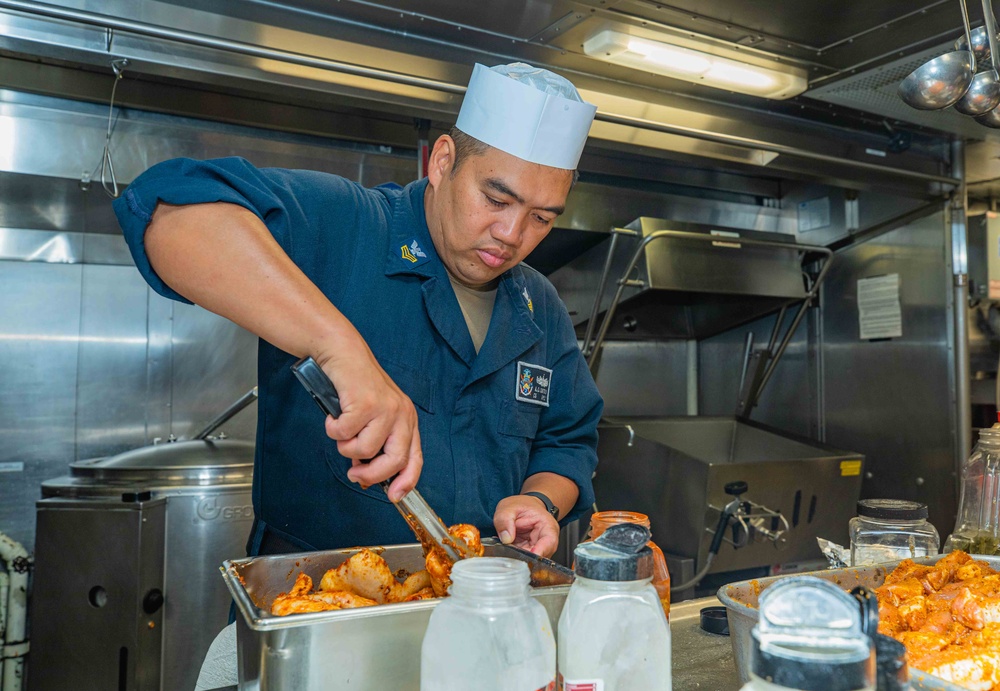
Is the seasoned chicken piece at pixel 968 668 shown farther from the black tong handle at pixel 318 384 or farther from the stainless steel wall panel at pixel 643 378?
the stainless steel wall panel at pixel 643 378

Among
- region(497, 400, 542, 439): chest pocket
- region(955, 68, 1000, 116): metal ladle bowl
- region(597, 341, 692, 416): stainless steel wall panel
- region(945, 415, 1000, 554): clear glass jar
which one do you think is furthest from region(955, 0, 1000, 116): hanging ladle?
region(597, 341, 692, 416): stainless steel wall panel

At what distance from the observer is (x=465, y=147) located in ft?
4.77

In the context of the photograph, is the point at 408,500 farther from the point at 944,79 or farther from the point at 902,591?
the point at 944,79

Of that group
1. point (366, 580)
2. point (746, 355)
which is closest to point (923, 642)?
point (366, 580)

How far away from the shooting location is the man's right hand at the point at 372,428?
0.83 meters

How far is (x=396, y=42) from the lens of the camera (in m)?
2.46

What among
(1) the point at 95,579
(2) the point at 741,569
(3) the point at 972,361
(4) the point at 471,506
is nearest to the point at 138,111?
(1) the point at 95,579

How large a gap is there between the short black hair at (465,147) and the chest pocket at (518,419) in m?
0.48

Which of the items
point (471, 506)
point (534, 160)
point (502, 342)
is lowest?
point (471, 506)

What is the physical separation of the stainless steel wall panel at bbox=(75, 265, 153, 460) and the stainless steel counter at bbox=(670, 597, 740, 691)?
259 centimetres

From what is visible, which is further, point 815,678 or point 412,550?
point 412,550

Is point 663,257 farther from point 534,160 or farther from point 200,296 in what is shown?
point 200,296

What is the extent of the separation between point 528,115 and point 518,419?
23.7 inches

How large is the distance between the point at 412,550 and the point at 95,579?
171 centimetres
